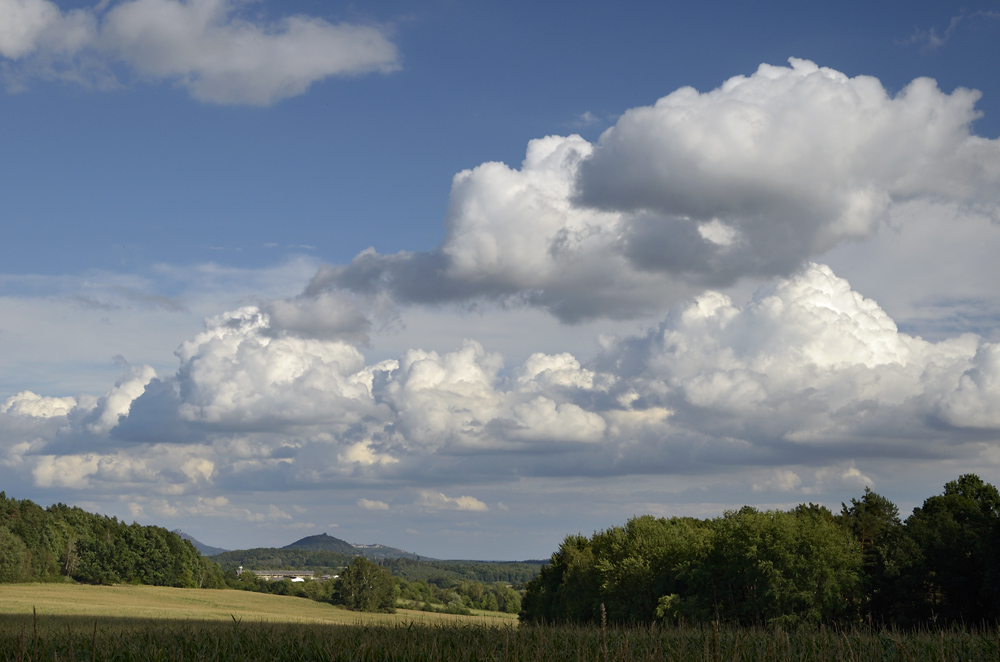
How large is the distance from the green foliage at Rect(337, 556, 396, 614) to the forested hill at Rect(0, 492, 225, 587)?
4040cm

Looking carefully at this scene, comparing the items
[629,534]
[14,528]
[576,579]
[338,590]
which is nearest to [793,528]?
[629,534]

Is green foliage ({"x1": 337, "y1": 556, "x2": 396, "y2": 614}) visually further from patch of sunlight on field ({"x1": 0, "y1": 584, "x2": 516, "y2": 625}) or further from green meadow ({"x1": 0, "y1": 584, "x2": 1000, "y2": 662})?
green meadow ({"x1": 0, "y1": 584, "x2": 1000, "y2": 662})

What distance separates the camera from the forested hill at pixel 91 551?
568 ft

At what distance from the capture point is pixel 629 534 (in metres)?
106

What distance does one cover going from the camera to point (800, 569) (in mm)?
79188

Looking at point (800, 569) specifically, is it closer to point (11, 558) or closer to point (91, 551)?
point (11, 558)

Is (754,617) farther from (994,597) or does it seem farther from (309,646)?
(309,646)

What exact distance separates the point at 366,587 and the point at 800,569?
117700 millimetres

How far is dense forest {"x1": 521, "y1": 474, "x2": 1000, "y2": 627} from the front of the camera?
69.3 meters

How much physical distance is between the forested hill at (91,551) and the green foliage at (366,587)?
4040 cm

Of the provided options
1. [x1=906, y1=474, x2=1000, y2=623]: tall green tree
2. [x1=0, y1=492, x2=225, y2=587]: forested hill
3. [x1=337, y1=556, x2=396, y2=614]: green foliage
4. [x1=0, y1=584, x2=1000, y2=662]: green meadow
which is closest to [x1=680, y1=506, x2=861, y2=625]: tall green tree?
[x1=906, y1=474, x2=1000, y2=623]: tall green tree

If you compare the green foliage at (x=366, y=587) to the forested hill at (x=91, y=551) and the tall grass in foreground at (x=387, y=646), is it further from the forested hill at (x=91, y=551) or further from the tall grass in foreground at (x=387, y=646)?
the tall grass in foreground at (x=387, y=646)

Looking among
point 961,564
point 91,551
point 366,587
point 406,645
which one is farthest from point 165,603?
point 406,645

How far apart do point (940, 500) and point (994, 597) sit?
3433cm
